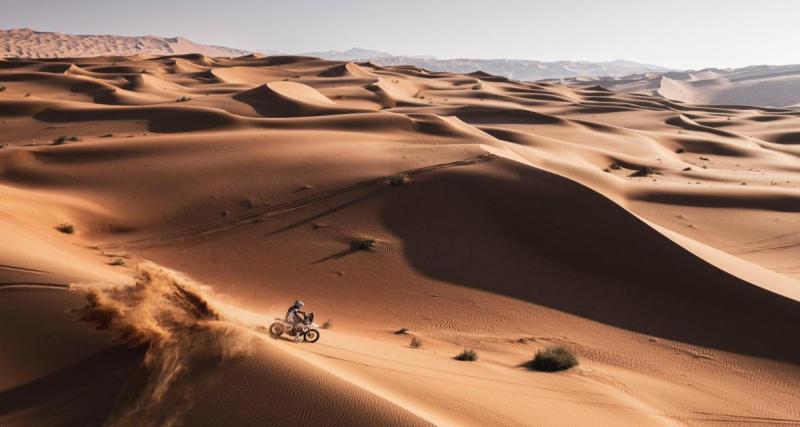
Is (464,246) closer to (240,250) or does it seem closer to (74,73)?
(240,250)

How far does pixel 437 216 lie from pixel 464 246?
157 centimetres

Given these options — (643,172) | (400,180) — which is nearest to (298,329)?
(400,180)

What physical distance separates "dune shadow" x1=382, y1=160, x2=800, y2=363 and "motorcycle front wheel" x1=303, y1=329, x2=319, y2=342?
4.54 m

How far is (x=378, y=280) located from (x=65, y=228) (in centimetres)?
717

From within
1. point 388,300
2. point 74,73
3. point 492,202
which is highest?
point 74,73

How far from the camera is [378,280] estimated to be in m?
10.7

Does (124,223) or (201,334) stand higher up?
(201,334)

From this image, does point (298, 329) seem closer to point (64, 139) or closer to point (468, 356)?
point (468, 356)

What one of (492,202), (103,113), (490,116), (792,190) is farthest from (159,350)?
(490,116)

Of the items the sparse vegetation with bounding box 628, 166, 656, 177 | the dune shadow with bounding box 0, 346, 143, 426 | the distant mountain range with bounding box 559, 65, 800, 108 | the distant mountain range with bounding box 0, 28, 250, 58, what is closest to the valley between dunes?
the dune shadow with bounding box 0, 346, 143, 426

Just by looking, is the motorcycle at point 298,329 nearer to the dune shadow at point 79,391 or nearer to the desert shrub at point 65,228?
the dune shadow at point 79,391

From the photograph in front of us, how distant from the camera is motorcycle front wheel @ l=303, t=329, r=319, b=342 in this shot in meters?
6.58

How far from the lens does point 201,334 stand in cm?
518

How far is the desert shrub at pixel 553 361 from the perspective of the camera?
752 centimetres
